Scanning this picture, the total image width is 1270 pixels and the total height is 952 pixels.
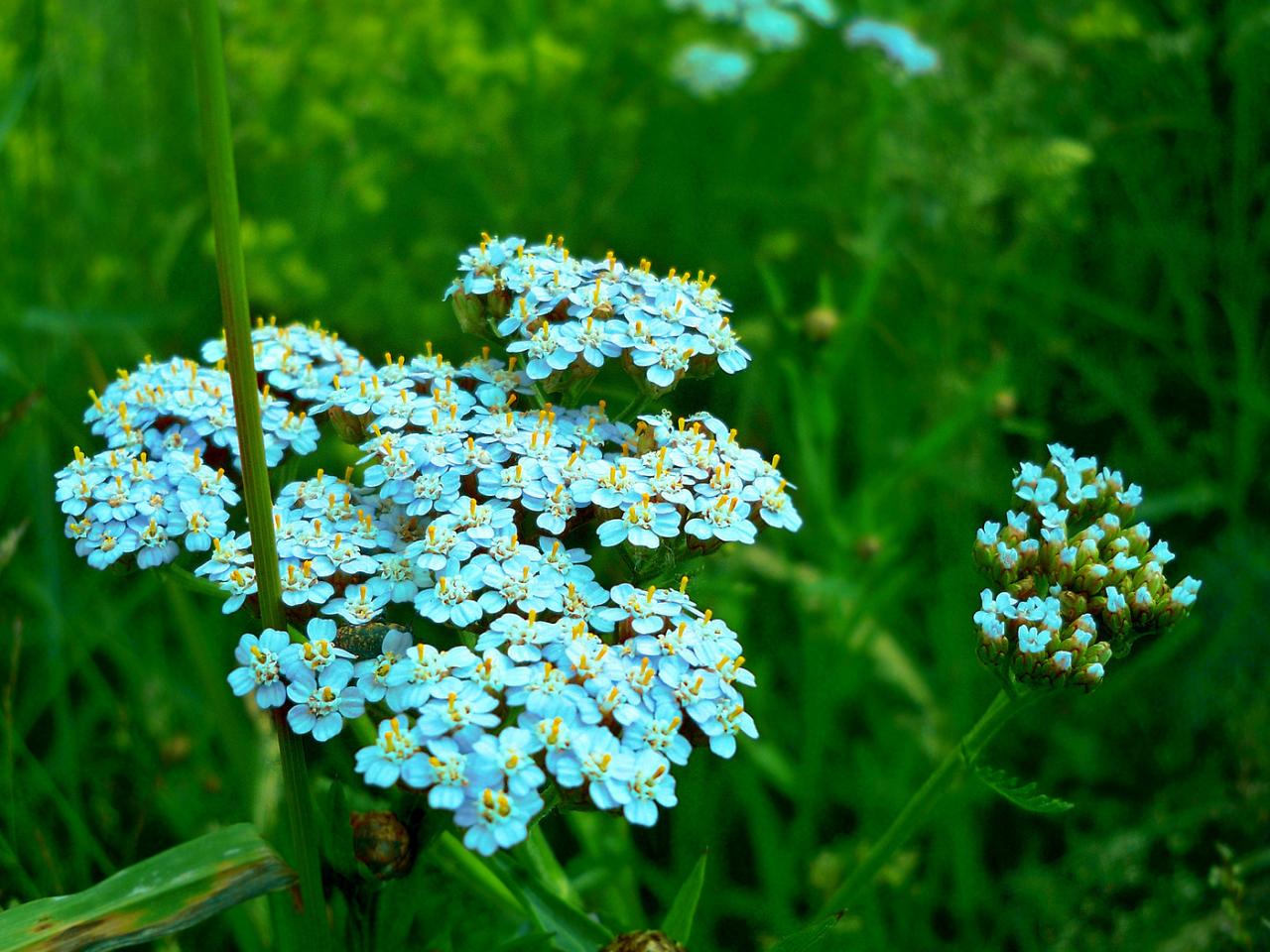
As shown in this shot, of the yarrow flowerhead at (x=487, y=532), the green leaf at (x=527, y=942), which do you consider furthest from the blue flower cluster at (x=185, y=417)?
the green leaf at (x=527, y=942)

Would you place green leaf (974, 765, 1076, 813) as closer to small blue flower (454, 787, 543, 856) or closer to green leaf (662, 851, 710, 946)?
green leaf (662, 851, 710, 946)

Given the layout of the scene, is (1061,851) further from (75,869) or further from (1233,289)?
(75,869)

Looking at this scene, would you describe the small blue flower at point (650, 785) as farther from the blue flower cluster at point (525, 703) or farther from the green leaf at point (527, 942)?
the green leaf at point (527, 942)

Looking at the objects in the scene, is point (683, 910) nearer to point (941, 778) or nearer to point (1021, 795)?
point (941, 778)

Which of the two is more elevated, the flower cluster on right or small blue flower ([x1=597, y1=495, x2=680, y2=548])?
small blue flower ([x1=597, y1=495, x2=680, y2=548])

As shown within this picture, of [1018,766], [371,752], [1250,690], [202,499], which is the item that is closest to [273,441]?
[202,499]

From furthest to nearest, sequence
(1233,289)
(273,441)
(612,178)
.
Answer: (612,178)
(1233,289)
(273,441)

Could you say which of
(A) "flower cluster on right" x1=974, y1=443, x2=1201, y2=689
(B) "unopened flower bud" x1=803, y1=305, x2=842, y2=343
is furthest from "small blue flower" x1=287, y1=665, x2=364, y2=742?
(B) "unopened flower bud" x1=803, y1=305, x2=842, y2=343
